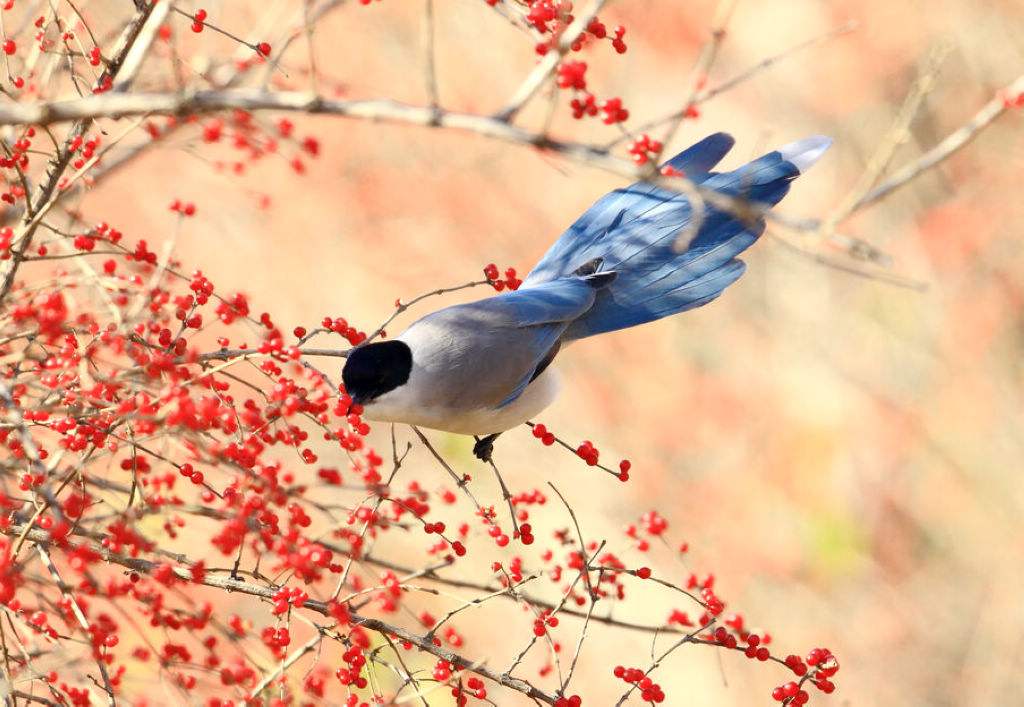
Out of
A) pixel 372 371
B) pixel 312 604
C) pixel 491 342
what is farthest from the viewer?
pixel 491 342

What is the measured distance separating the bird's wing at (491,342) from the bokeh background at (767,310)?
8.63 feet

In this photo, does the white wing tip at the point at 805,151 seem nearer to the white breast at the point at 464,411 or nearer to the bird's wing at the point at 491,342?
the bird's wing at the point at 491,342

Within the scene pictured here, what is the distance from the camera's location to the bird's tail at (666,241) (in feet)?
8.84

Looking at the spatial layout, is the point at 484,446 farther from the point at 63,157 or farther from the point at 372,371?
the point at 63,157

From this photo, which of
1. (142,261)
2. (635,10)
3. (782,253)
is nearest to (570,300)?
(142,261)

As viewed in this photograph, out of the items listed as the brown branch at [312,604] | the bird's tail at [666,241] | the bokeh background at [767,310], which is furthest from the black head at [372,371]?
the bokeh background at [767,310]

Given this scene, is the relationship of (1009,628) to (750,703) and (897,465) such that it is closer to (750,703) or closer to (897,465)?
(897,465)

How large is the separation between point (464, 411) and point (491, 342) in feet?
0.56

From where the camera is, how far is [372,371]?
224 cm

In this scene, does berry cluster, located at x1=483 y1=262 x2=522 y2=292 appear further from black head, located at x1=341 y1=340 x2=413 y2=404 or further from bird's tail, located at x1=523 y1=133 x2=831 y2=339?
bird's tail, located at x1=523 y1=133 x2=831 y2=339

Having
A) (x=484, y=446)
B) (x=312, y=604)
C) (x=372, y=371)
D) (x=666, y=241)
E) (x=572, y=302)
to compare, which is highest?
(x=666, y=241)

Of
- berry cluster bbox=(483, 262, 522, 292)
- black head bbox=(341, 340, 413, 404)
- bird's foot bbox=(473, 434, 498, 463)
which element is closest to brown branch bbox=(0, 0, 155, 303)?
black head bbox=(341, 340, 413, 404)

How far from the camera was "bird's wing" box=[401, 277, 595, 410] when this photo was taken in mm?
2532

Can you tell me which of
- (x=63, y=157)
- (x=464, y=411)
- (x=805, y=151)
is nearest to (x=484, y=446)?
(x=464, y=411)
